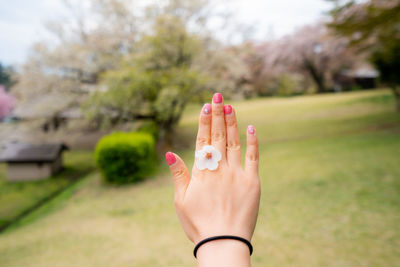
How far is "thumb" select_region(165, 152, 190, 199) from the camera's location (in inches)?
44.2

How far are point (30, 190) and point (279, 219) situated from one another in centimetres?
689

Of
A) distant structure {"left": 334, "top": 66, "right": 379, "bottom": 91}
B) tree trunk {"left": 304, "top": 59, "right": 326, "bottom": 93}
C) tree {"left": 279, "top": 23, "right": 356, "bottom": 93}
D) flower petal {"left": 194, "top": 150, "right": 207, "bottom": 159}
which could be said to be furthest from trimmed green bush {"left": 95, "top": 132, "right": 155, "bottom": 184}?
distant structure {"left": 334, "top": 66, "right": 379, "bottom": 91}

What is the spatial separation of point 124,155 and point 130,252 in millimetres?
3501

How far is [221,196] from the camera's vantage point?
41.4 inches

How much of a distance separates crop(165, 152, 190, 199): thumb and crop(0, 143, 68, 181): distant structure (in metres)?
8.34

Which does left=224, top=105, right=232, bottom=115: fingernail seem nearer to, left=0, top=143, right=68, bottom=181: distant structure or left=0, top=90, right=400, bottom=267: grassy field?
left=0, top=90, right=400, bottom=267: grassy field

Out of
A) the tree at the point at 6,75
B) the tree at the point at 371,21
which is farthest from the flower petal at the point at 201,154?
the tree at the point at 6,75

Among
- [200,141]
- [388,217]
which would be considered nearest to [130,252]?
[200,141]

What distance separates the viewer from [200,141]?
1169mm

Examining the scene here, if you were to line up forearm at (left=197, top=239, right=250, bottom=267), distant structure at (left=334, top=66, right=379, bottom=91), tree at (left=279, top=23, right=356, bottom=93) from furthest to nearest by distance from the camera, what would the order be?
distant structure at (left=334, top=66, right=379, bottom=91) < tree at (left=279, top=23, right=356, bottom=93) < forearm at (left=197, top=239, right=250, bottom=267)

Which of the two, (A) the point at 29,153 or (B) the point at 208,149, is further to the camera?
(A) the point at 29,153

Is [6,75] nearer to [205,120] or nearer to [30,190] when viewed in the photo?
[30,190]

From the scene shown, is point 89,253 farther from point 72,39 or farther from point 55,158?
point 72,39

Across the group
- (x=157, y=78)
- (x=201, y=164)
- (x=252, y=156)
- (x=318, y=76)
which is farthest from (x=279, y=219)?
(x=318, y=76)
